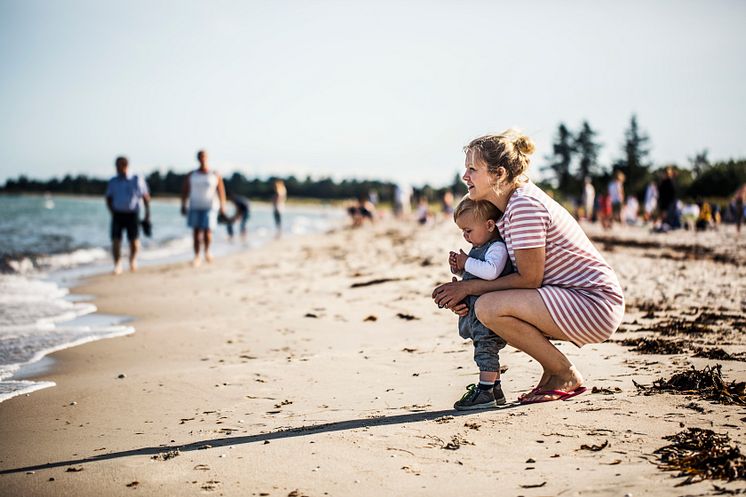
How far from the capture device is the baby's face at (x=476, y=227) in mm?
3256

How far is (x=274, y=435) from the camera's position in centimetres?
289

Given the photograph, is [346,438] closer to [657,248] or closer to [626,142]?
[657,248]

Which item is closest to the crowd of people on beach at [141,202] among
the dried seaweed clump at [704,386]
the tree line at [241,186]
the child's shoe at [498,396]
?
the child's shoe at [498,396]

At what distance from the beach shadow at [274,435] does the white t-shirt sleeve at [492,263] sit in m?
0.67

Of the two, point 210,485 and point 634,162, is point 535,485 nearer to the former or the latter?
point 210,485

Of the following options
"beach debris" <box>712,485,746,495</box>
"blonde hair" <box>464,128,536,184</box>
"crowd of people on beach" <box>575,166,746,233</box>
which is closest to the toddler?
"blonde hair" <box>464,128,536,184</box>

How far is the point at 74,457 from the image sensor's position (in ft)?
9.03

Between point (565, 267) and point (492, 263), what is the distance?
371mm

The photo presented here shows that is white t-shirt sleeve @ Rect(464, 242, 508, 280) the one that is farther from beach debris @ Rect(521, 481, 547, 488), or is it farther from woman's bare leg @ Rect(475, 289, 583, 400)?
beach debris @ Rect(521, 481, 547, 488)

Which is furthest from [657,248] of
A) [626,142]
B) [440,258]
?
[626,142]

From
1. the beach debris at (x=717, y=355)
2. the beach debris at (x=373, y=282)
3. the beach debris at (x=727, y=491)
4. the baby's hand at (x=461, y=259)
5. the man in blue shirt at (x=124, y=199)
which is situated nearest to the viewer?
the beach debris at (x=727, y=491)

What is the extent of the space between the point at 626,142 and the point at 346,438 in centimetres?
7458

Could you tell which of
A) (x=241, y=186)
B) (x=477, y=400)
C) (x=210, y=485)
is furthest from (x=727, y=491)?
(x=241, y=186)

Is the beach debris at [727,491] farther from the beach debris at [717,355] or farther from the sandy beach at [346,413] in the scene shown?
the beach debris at [717,355]
